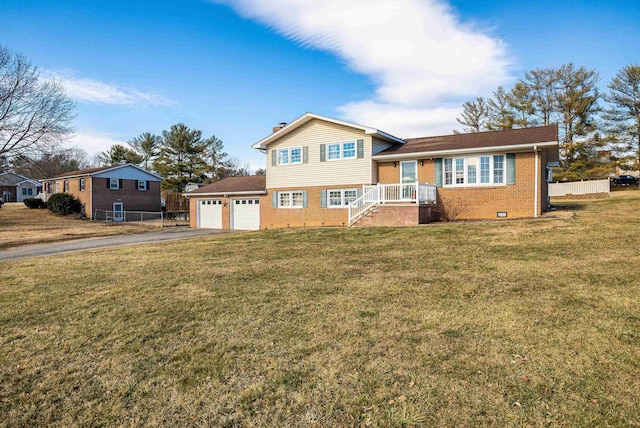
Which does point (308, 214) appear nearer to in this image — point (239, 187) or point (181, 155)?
point (239, 187)

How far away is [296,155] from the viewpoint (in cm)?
2234

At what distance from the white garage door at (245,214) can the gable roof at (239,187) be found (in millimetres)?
705

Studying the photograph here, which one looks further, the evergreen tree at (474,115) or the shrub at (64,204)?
the evergreen tree at (474,115)

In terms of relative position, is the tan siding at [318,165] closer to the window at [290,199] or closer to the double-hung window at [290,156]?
the double-hung window at [290,156]

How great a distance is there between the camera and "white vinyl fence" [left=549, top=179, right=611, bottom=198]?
3047 cm

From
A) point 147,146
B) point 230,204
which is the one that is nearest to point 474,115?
point 230,204

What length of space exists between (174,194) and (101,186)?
272 inches

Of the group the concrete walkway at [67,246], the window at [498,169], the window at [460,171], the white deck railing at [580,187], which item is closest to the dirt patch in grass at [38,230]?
the concrete walkway at [67,246]

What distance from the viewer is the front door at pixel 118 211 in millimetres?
36531

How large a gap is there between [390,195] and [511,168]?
5.55m

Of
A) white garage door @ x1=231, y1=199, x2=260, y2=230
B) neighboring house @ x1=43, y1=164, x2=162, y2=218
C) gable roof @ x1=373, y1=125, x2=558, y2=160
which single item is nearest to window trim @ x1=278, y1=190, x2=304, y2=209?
white garage door @ x1=231, y1=199, x2=260, y2=230

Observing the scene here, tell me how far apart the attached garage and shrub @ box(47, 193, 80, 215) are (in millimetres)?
16443

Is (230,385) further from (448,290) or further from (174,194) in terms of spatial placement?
(174,194)

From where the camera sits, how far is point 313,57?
67.1 feet
